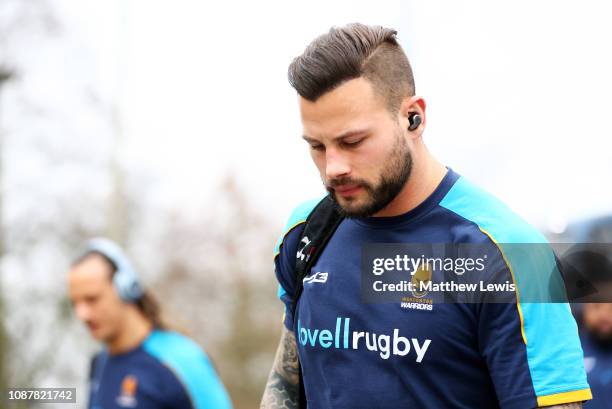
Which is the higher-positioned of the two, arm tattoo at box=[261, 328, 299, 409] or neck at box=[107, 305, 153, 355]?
arm tattoo at box=[261, 328, 299, 409]

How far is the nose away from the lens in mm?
2957

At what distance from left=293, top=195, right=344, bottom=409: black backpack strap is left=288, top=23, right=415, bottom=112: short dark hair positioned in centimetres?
46

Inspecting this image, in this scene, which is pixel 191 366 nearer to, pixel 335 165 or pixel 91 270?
pixel 91 270

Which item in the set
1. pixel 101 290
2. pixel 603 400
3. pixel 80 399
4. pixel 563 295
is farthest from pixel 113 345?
pixel 80 399

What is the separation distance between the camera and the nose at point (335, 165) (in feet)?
9.70

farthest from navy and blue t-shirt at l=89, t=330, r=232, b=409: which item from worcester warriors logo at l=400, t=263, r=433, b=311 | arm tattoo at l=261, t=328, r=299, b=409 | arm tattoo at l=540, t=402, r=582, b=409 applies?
arm tattoo at l=540, t=402, r=582, b=409

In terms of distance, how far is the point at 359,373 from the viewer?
2986mm

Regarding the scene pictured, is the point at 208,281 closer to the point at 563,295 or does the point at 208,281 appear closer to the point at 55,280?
the point at 55,280

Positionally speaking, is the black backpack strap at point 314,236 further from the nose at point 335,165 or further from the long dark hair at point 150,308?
the long dark hair at point 150,308

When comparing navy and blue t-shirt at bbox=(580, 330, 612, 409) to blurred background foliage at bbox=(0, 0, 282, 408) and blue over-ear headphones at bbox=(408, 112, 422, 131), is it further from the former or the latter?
blurred background foliage at bbox=(0, 0, 282, 408)

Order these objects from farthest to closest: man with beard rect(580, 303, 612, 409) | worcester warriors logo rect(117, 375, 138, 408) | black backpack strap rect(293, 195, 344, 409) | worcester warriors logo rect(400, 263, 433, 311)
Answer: worcester warriors logo rect(117, 375, 138, 408) → man with beard rect(580, 303, 612, 409) → black backpack strap rect(293, 195, 344, 409) → worcester warriors logo rect(400, 263, 433, 311)

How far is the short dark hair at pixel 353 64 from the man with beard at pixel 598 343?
2639mm

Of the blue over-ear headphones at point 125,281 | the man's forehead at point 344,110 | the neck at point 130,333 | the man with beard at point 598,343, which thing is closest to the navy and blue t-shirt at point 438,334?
the man's forehead at point 344,110

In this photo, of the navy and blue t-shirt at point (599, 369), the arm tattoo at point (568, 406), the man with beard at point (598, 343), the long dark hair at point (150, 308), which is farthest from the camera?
the long dark hair at point (150, 308)
